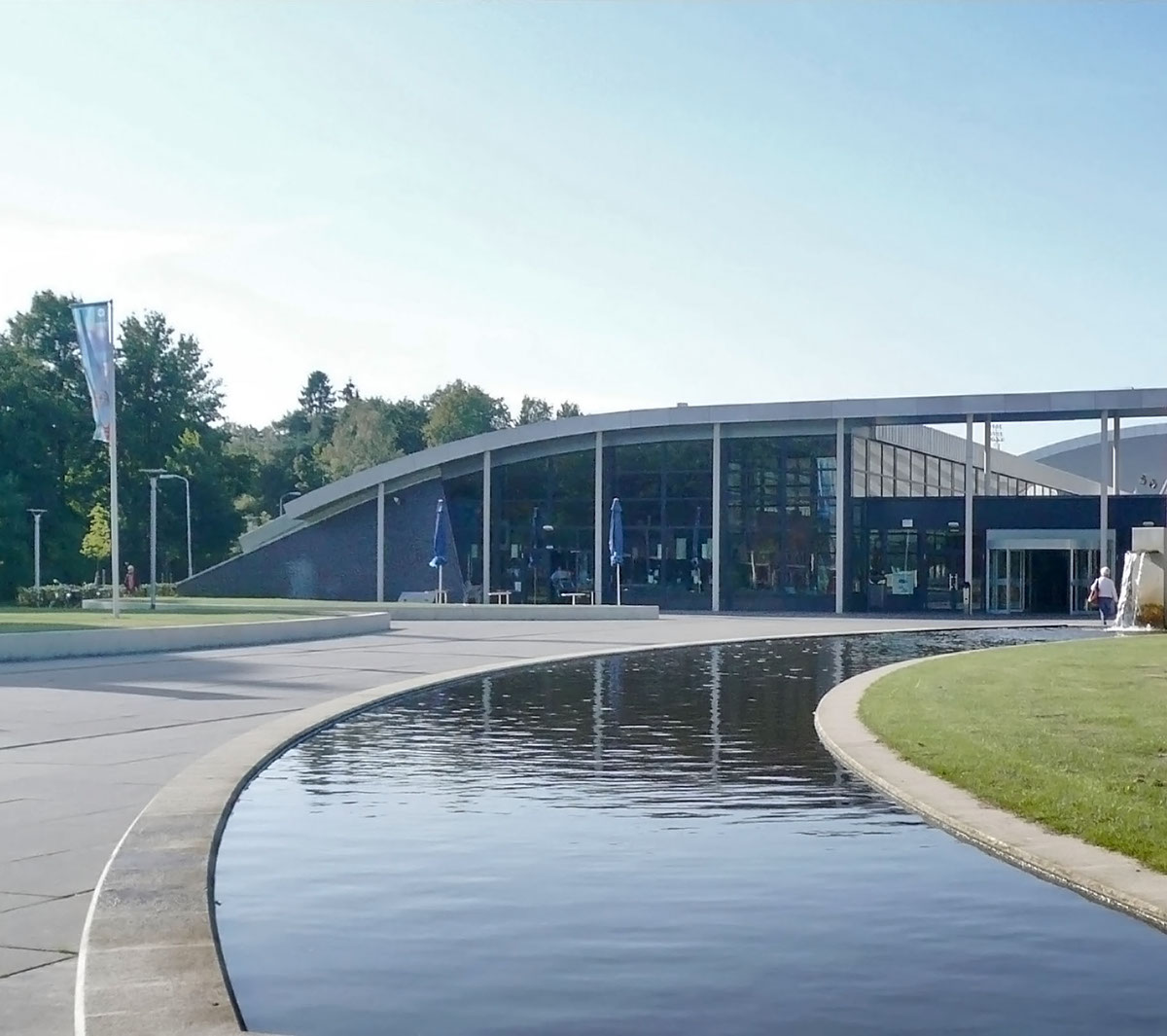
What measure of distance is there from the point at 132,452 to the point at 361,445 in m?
28.8

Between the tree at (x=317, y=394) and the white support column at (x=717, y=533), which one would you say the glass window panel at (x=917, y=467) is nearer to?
the white support column at (x=717, y=533)

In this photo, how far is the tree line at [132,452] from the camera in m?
72.5

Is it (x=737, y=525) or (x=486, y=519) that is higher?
(x=486, y=519)

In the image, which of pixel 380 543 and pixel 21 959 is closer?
pixel 21 959

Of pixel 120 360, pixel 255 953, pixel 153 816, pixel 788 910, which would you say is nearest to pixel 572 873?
pixel 788 910

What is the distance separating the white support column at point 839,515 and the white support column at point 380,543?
1764 cm

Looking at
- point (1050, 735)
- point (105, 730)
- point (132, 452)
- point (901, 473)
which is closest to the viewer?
point (1050, 735)

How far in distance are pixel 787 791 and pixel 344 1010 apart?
6059mm

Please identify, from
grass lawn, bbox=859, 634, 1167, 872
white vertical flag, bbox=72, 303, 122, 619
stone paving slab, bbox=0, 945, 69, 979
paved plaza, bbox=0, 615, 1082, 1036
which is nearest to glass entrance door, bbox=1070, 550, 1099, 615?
paved plaza, bbox=0, 615, 1082, 1036

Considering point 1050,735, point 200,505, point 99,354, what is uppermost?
point 99,354

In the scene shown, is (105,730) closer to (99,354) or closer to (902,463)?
(99,354)

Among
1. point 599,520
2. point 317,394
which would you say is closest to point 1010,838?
point 599,520

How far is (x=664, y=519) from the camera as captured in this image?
5791 cm

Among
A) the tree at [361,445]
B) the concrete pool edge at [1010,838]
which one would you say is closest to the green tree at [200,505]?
the tree at [361,445]
